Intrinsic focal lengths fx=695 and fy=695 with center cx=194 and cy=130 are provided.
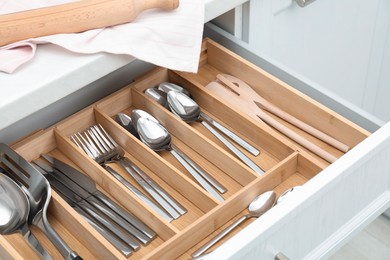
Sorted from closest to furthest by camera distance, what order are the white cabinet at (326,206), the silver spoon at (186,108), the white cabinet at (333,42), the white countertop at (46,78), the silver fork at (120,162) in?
the white cabinet at (326,206) → the white countertop at (46,78) → the silver fork at (120,162) → the silver spoon at (186,108) → the white cabinet at (333,42)

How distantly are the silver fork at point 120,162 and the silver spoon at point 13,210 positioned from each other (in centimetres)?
15

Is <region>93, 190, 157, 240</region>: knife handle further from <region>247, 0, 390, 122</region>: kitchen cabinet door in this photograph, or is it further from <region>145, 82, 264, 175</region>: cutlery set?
<region>247, 0, 390, 122</region>: kitchen cabinet door

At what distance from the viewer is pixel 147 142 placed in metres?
1.16

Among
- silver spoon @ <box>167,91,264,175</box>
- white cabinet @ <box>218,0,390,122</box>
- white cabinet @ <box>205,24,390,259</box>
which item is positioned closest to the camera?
white cabinet @ <box>205,24,390,259</box>

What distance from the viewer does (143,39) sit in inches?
42.4

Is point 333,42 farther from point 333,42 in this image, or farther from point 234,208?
point 234,208

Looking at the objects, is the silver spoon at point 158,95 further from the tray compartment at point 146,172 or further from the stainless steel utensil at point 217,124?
the tray compartment at point 146,172

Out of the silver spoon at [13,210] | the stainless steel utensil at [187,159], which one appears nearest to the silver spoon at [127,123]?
the stainless steel utensil at [187,159]

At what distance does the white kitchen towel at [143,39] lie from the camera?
102 cm

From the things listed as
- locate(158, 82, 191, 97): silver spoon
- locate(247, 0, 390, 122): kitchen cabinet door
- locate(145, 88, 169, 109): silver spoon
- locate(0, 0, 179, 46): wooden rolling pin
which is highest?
locate(0, 0, 179, 46): wooden rolling pin

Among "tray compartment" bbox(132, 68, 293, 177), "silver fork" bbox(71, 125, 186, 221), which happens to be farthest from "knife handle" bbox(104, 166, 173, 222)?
"tray compartment" bbox(132, 68, 293, 177)

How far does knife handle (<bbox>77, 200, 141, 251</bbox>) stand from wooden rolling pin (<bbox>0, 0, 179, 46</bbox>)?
268mm

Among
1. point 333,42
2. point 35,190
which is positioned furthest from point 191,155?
point 333,42

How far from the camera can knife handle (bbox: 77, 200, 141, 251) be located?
3.30 ft
